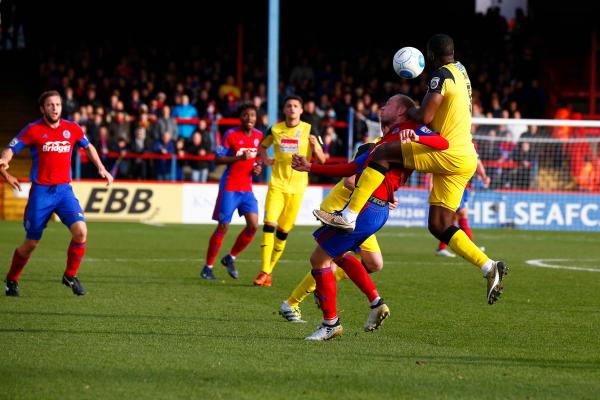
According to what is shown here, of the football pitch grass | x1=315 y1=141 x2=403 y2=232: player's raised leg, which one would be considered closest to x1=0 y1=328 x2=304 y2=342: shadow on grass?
the football pitch grass

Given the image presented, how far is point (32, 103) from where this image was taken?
31.5 metres

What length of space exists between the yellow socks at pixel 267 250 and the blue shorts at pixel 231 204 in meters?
0.73

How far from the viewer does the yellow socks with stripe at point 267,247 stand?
12609 mm

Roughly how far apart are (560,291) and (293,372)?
6.10 meters

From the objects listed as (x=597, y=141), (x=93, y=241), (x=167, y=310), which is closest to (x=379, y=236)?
(x=93, y=241)

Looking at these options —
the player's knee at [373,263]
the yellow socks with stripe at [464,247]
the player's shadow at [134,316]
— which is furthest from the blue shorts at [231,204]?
the yellow socks with stripe at [464,247]

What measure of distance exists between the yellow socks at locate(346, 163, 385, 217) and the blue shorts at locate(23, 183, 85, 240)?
4079 mm

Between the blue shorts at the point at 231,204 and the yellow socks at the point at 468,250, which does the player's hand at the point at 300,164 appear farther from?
the blue shorts at the point at 231,204

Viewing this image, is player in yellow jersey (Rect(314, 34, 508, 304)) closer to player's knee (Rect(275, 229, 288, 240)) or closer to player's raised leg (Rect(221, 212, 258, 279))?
player's knee (Rect(275, 229, 288, 240))

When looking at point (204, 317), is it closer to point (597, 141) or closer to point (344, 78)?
point (597, 141)

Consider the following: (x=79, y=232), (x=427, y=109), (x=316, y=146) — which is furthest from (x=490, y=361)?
(x=79, y=232)

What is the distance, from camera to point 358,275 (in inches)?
338

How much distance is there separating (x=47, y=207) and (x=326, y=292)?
395 cm

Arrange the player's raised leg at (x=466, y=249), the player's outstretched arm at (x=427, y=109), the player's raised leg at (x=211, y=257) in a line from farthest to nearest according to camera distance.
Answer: the player's raised leg at (x=211, y=257) < the player's raised leg at (x=466, y=249) < the player's outstretched arm at (x=427, y=109)
